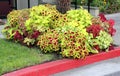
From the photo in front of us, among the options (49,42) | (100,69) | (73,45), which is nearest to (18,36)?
(49,42)

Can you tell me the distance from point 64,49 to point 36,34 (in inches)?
36.0

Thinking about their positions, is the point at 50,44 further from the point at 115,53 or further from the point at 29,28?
the point at 115,53

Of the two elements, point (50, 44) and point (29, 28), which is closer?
point (50, 44)

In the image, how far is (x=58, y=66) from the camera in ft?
26.3

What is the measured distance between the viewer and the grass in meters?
7.77

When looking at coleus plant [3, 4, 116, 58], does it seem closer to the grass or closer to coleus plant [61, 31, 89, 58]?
coleus plant [61, 31, 89, 58]

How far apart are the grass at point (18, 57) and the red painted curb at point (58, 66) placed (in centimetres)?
20

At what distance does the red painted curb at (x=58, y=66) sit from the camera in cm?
752

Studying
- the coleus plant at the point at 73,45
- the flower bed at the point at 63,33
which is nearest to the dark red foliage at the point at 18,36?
the flower bed at the point at 63,33

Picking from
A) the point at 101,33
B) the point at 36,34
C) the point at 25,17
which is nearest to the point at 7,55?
the point at 36,34

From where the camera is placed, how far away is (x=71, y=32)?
8648 mm

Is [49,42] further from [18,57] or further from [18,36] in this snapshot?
[18,36]

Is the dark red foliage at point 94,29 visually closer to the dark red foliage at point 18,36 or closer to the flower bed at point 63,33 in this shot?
the flower bed at point 63,33

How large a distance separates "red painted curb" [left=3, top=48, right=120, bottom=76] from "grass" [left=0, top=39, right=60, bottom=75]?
7.8 inches
